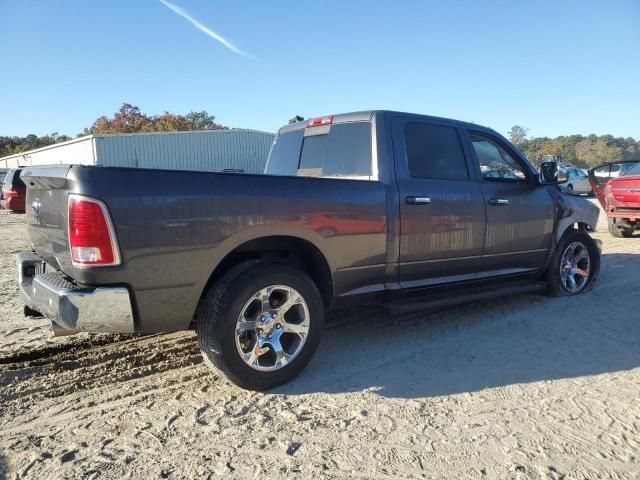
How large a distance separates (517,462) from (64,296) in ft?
8.42

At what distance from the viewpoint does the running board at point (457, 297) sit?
12.4 feet

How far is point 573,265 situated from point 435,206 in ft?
8.55

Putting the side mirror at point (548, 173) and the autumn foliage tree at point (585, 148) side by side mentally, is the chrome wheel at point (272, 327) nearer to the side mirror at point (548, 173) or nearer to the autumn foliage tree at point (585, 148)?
the side mirror at point (548, 173)

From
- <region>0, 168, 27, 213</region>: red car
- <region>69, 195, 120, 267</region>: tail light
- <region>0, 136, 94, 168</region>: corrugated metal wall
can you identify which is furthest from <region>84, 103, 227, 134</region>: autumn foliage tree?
<region>69, 195, 120, 267</region>: tail light

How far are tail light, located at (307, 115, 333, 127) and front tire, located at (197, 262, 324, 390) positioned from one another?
1707 millimetres

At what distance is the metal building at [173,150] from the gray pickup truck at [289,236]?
22.0 m

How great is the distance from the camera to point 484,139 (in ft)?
15.3

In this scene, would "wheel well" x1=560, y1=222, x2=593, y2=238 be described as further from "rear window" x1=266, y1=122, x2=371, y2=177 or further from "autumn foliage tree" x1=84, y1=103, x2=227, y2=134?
"autumn foliage tree" x1=84, y1=103, x2=227, y2=134

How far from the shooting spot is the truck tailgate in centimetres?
274

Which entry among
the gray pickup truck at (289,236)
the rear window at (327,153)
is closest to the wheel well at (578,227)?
the gray pickup truck at (289,236)

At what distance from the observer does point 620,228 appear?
10.1 metres

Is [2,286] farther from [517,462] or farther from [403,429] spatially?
[517,462]

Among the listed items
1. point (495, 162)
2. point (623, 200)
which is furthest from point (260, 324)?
point (623, 200)

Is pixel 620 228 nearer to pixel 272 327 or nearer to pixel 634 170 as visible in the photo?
pixel 634 170
